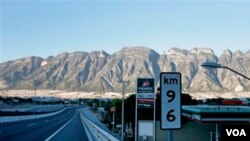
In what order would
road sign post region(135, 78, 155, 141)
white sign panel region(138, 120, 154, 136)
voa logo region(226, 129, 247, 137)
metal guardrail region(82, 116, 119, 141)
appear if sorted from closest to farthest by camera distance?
1. voa logo region(226, 129, 247, 137)
2. metal guardrail region(82, 116, 119, 141)
3. white sign panel region(138, 120, 154, 136)
4. road sign post region(135, 78, 155, 141)

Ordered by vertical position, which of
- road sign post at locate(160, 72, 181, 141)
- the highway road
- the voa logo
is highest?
road sign post at locate(160, 72, 181, 141)

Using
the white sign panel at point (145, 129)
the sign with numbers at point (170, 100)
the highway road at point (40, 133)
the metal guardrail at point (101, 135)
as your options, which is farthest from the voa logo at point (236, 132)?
the highway road at point (40, 133)

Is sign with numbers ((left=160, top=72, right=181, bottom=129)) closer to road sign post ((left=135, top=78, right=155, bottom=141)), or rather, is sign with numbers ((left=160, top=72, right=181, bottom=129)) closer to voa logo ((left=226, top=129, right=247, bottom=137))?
voa logo ((left=226, top=129, right=247, bottom=137))

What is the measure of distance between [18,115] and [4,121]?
14358 millimetres

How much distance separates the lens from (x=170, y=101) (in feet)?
23.2

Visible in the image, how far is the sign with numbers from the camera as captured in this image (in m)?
7.02

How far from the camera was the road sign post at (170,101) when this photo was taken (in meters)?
7.02

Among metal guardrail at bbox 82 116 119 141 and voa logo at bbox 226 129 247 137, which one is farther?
metal guardrail at bbox 82 116 119 141

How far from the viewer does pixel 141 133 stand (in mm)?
35094

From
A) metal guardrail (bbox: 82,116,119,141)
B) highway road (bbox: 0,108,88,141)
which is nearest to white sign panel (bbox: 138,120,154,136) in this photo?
metal guardrail (bbox: 82,116,119,141)

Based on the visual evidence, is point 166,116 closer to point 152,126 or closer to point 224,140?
point 224,140

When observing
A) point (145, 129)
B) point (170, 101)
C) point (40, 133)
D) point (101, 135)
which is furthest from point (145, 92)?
point (170, 101)

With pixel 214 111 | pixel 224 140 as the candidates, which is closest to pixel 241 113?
pixel 214 111

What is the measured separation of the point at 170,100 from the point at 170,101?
0.05 feet
